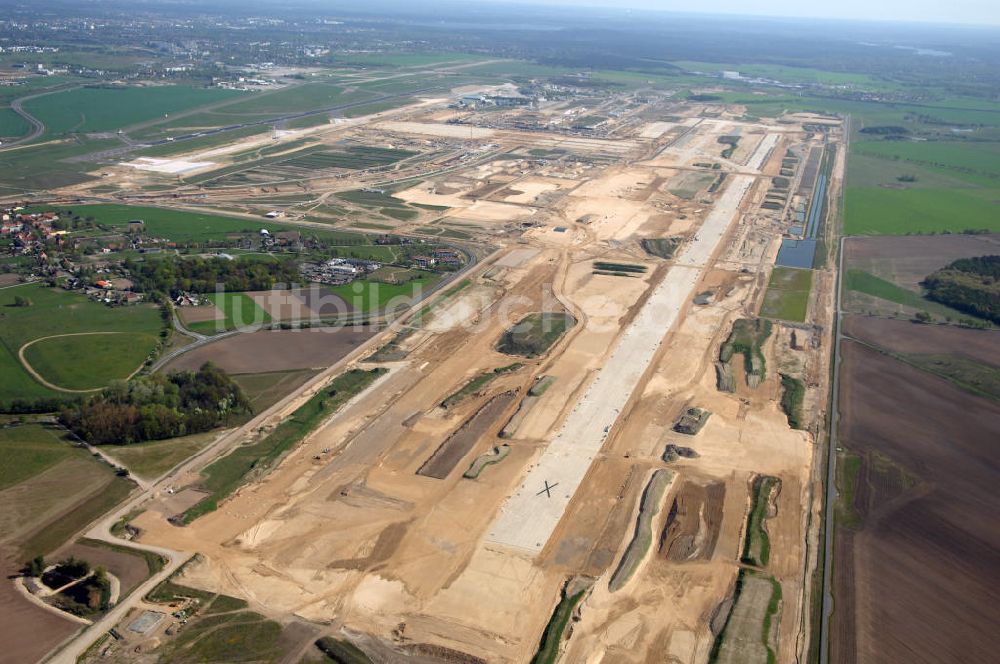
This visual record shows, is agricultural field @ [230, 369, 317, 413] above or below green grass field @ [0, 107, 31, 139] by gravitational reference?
below

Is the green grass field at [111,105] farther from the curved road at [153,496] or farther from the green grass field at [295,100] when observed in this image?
the curved road at [153,496]

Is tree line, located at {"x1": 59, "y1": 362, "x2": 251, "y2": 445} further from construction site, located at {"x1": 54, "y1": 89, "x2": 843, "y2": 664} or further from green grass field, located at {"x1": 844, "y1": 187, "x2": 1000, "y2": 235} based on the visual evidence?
green grass field, located at {"x1": 844, "y1": 187, "x2": 1000, "y2": 235}

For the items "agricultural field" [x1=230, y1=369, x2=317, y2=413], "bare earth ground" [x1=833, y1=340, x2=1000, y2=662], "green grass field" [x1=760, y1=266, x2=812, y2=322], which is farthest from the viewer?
"green grass field" [x1=760, y1=266, x2=812, y2=322]

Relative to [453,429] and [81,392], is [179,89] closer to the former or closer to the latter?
[81,392]

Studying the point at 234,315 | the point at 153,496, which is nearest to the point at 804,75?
the point at 234,315

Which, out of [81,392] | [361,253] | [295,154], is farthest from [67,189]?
[81,392]

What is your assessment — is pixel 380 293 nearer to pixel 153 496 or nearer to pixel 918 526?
pixel 153 496

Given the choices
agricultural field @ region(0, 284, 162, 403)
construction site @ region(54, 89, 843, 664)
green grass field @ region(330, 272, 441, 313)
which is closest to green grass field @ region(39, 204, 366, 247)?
construction site @ region(54, 89, 843, 664)
